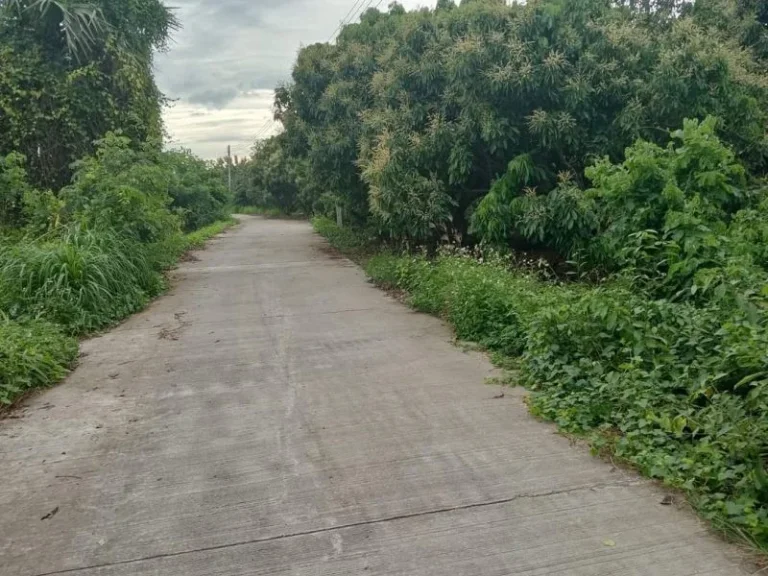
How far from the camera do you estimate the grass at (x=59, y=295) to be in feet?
20.4

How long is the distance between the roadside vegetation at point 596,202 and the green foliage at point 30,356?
13.5ft

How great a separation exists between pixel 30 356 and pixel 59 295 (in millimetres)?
2228

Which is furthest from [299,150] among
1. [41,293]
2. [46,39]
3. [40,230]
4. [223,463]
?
[223,463]

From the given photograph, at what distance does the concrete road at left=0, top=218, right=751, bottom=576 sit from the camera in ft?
10.5

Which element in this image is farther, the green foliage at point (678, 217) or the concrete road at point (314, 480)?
the green foliage at point (678, 217)

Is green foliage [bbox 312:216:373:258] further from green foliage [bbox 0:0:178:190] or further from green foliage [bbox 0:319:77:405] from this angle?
green foliage [bbox 0:319:77:405]

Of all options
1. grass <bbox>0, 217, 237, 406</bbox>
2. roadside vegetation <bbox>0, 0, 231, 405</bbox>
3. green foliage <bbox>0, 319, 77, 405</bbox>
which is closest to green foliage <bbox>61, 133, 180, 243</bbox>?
roadside vegetation <bbox>0, 0, 231, 405</bbox>

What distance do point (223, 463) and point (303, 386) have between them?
1642mm

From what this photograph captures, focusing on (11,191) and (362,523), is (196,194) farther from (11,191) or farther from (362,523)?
(362,523)

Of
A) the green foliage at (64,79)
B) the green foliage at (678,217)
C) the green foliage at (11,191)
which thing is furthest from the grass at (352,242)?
the green foliage at (678,217)

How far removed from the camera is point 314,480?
4.04 metres

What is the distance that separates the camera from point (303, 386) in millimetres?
5930

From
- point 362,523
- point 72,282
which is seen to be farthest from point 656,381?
point 72,282

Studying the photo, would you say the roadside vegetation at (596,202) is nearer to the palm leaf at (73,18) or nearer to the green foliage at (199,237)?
the palm leaf at (73,18)
